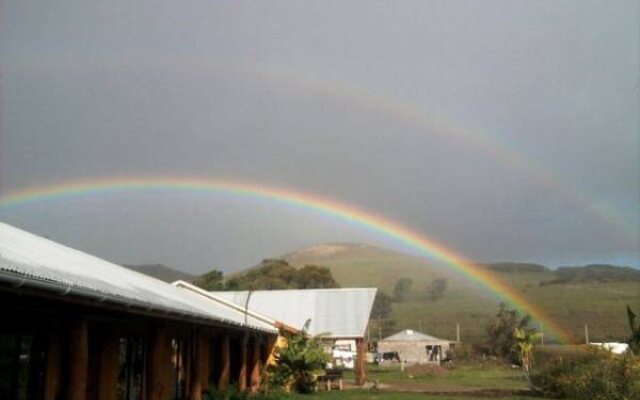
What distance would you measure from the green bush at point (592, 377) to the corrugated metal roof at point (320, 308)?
11008 mm

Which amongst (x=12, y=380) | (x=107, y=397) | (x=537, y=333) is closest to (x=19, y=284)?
(x=12, y=380)

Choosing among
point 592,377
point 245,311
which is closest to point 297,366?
point 245,311

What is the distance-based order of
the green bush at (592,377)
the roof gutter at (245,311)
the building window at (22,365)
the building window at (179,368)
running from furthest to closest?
the roof gutter at (245,311), the green bush at (592,377), the building window at (179,368), the building window at (22,365)

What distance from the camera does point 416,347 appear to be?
74.1 m

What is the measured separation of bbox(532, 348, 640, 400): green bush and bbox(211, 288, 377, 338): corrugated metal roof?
1101 cm

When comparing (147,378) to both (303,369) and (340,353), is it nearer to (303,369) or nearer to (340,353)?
(303,369)

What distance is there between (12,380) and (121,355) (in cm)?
414

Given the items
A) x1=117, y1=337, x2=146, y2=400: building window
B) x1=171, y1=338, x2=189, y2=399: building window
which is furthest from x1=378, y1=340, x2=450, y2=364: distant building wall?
x1=117, y1=337, x2=146, y2=400: building window

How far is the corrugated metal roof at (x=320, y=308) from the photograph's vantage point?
119 ft

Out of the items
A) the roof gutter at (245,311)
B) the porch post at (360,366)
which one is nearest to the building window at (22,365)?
the roof gutter at (245,311)

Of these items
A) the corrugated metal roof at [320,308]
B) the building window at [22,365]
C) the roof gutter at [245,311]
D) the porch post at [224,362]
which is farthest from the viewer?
the corrugated metal roof at [320,308]

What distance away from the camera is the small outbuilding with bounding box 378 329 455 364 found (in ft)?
233

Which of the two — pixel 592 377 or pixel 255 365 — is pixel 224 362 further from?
pixel 592 377

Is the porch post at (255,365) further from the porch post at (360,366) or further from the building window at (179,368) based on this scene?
the porch post at (360,366)
